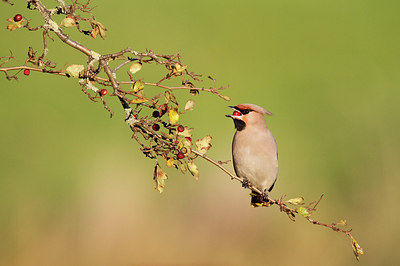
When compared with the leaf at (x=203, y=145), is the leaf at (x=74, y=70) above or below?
above

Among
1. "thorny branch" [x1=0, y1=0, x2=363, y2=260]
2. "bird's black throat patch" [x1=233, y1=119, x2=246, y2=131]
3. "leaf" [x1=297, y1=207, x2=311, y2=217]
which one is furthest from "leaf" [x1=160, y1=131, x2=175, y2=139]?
"bird's black throat patch" [x1=233, y1=119, x2=246, y2=131]

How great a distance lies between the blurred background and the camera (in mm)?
7156

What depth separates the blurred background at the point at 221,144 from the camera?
7.16 meters

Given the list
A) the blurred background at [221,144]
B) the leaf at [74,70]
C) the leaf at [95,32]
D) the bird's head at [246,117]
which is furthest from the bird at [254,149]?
the leaf at [74,70]

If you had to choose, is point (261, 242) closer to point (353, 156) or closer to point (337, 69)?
point (353, 156)

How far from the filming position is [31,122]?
9.09 meters

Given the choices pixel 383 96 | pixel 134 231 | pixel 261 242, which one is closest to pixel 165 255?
pixel 134 231

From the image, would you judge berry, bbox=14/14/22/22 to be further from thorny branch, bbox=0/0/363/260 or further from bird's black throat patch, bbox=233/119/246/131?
bird's black throat patch, bbox=233/119/246/131

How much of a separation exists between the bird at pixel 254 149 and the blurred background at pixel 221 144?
108 cm

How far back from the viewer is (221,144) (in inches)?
334

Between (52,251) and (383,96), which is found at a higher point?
(383,96)

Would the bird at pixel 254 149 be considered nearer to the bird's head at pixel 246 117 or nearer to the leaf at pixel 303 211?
the bird's head at pixel 246 117

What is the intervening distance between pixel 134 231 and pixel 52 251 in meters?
0.86

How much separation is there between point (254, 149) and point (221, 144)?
4103 mm
